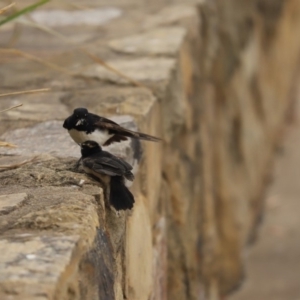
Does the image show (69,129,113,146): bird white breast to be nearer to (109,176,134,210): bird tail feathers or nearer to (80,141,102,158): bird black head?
(80,141,102,158): bird black head

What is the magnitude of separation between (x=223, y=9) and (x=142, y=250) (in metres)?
2.57

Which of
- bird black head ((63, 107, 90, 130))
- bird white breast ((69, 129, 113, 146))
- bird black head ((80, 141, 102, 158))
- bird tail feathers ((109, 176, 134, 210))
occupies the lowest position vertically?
bird tail feathers ((109, 176, 134, 210))

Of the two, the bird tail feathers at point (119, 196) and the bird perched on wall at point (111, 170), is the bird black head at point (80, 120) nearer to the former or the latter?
the bird perched on wall at point (111, 170)

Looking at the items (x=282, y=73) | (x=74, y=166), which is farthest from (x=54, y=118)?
(x=282, y=73)

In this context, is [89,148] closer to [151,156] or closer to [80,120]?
[80,120]

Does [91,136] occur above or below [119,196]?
above

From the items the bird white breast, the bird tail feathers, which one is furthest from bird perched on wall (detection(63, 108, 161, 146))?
the bird tail feathers

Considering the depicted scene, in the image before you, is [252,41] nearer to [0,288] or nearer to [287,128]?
[287,128]

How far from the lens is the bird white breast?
1845 mm

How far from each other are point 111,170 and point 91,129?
0.47 feet

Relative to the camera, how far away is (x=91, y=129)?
185 centimetres

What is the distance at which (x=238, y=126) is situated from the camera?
473 cm

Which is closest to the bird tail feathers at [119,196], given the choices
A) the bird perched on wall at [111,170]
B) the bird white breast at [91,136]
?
the bird perched on wall at [111,170]

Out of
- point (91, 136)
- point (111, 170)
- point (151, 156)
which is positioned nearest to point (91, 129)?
point (91, 136)
